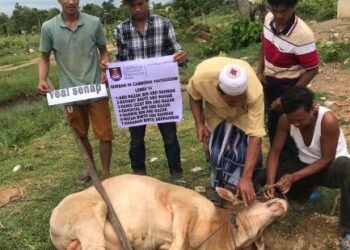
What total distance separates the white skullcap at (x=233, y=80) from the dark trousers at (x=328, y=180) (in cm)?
96

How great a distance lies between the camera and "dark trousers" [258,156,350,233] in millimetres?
3789

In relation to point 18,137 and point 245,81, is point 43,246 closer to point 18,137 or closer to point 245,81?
point 245,81

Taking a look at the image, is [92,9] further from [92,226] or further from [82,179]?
[92,226]

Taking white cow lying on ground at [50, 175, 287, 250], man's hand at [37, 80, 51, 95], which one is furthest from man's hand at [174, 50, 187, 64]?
white cow lying on ground at [50, 175, 287, 250]

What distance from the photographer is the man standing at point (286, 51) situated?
13.5 feet

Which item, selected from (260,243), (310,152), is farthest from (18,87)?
(260,243)

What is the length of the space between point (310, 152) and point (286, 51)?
885mm

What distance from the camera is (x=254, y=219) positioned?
3.61 m

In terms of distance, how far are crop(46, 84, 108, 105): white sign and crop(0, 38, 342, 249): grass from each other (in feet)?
3.77

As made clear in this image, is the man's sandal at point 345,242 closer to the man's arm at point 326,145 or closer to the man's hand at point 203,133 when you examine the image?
the man's arm at point 326,145

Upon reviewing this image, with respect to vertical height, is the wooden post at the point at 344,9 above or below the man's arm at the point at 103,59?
below

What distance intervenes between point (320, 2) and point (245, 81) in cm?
1714

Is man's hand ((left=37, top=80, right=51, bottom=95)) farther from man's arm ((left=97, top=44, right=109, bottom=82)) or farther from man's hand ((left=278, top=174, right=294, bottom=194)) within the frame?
man's hand ((left=278, top=174, right=294, bottom=194))

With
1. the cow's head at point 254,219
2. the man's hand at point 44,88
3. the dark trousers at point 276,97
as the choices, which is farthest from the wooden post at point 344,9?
the cow's head at point 254,219
